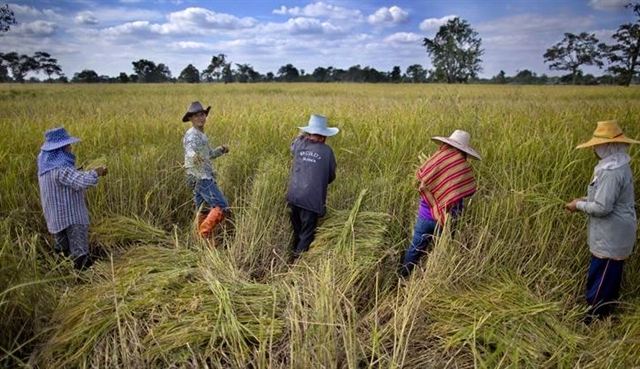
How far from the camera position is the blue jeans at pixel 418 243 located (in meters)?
3.00

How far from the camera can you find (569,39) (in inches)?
1895

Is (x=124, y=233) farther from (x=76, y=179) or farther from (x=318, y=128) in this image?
(x=318, y=128)

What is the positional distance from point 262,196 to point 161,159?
5.04 ft

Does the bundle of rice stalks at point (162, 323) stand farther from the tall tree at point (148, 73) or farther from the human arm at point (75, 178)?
the tall tree at point (148, 73)

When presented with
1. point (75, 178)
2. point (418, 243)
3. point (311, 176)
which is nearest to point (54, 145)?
point (75, 178)

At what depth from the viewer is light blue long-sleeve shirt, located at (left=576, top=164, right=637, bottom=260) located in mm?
2432

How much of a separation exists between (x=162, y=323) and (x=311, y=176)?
156 cm

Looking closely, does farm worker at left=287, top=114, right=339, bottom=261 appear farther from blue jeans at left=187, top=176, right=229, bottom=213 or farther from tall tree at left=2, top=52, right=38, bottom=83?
tall tree at left=2, top=52, right=38, bottom=83

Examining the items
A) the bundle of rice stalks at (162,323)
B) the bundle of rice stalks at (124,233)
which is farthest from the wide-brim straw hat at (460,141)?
the bundle of rice stalks at (124,233)

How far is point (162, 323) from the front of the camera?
214 cm

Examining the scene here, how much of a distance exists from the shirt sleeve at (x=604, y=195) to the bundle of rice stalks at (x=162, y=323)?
2.09 m

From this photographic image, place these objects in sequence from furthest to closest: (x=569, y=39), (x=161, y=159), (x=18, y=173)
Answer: (x=569, y=39)
(x=161, y=159)
(x=18, y=173)

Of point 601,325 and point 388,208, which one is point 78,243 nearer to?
point 388,208

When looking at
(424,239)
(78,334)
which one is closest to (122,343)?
(78,334)
